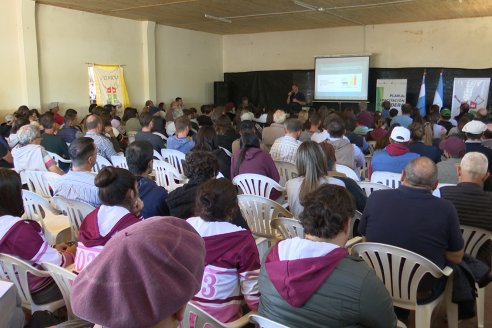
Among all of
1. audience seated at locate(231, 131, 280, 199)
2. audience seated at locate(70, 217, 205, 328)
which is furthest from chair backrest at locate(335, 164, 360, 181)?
audience seated at locate(70, 217, 205, 328)

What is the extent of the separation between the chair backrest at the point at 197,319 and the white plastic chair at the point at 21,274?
0.91m

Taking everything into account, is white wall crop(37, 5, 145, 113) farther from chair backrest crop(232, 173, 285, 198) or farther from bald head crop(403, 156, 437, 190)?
bald head crop(403, 156, 437, 190)

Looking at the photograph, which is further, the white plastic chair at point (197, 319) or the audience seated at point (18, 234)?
the audience seated at point (18, 234)

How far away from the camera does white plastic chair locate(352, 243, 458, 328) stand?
2.20 m

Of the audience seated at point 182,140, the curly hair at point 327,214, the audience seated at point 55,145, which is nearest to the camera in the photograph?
the curly hair at point 327,214

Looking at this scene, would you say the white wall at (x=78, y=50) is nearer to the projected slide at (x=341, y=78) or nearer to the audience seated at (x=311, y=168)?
the projected slide at (x=341, y=78)

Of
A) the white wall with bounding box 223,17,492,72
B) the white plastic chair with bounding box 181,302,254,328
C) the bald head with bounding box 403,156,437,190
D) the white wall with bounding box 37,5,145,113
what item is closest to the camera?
the white plastic chair with bounding box 181,302,254,328

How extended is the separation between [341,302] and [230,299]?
666mm

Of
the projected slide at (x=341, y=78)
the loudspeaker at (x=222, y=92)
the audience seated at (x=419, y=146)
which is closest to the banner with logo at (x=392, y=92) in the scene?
the projected slide at (x=341, y=78)

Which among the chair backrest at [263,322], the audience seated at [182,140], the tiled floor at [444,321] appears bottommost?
the tiled floor at [444,321]

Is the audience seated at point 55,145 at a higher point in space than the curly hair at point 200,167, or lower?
lower

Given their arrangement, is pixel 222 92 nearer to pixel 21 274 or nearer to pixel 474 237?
pixel 474 237

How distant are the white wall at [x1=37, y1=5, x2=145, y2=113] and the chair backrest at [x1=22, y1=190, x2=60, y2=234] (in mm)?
6589

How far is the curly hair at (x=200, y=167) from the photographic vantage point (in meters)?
2.90
